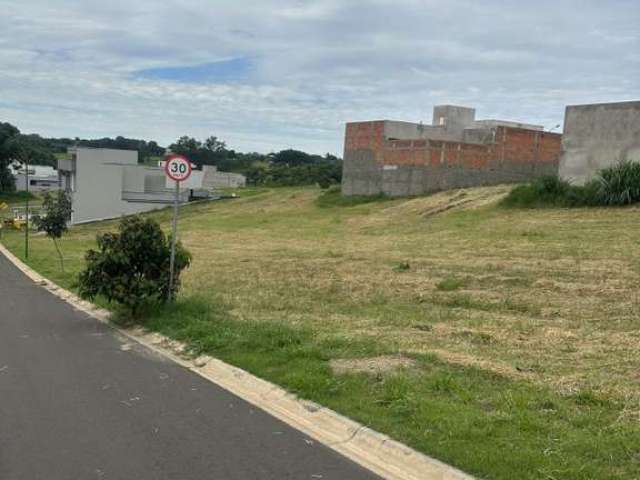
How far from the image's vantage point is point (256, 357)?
359 inches

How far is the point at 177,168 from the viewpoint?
12.6m

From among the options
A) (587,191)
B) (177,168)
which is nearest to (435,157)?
(587,191)

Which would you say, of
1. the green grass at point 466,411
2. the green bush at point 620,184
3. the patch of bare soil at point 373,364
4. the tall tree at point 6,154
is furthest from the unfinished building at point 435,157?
the tall tree at point 6,154

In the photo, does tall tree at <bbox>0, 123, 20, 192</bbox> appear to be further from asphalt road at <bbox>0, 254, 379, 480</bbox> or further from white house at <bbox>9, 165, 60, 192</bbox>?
asphalt road at <bbox>0, 254, 379, 480</bbox>

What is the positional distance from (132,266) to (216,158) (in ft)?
465

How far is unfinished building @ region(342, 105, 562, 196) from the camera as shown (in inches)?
1580

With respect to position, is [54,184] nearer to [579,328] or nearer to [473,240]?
[473,240]

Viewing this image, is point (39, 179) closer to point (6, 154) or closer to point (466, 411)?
point (6, 154)

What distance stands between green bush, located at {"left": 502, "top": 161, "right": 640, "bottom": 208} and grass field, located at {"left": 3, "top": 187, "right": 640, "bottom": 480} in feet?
3.54

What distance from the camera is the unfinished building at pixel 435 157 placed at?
40125 millimetres

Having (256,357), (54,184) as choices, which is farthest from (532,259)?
(54,184)

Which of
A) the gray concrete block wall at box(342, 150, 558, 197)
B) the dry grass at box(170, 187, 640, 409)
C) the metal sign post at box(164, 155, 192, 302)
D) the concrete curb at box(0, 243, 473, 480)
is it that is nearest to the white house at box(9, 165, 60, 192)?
the gray concrete block wall at box(342, 150, 558, 197)

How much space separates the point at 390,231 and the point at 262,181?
82.4m

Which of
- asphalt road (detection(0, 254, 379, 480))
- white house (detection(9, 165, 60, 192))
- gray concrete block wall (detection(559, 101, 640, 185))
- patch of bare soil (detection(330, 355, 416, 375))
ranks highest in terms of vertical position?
gray concrete block wall (detection(559, 101, 640, 185))
